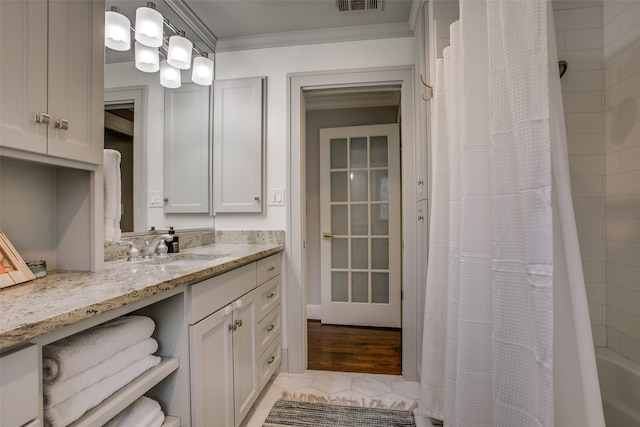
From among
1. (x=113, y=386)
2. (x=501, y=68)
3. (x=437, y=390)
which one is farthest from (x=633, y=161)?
(x=113, y=386)

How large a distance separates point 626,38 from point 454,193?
132cm

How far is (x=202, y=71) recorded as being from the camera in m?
2.05

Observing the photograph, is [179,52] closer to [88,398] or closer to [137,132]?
[137,132]

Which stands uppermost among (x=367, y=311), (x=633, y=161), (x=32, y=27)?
(x=32, y=27)

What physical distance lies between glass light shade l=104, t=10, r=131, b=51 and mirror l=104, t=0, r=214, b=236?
34 mm

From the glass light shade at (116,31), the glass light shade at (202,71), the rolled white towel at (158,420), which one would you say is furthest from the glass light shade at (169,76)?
the rolled white towel at (158,420)

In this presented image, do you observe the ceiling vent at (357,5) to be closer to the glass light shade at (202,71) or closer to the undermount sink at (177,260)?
the glass light shade at (202,71)

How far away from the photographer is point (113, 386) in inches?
30.5

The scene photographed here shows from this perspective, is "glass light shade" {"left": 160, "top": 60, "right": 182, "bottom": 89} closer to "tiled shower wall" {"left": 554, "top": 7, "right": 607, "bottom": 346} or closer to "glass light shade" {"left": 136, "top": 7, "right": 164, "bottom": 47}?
"glass light shade" {"left": 136, "top": 7, "right": 164, "bottom": 47}

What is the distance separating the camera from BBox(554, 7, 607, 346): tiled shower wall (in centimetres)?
160

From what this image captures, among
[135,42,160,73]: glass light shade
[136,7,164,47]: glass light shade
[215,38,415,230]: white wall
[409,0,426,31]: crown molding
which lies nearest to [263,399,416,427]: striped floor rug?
[215,38,415,230]: white wall

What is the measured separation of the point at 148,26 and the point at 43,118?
101 centimetres

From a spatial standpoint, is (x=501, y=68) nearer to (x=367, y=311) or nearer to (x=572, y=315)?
(x=572, y=315)

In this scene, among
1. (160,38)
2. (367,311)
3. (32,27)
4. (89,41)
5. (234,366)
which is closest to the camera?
(32,27)
